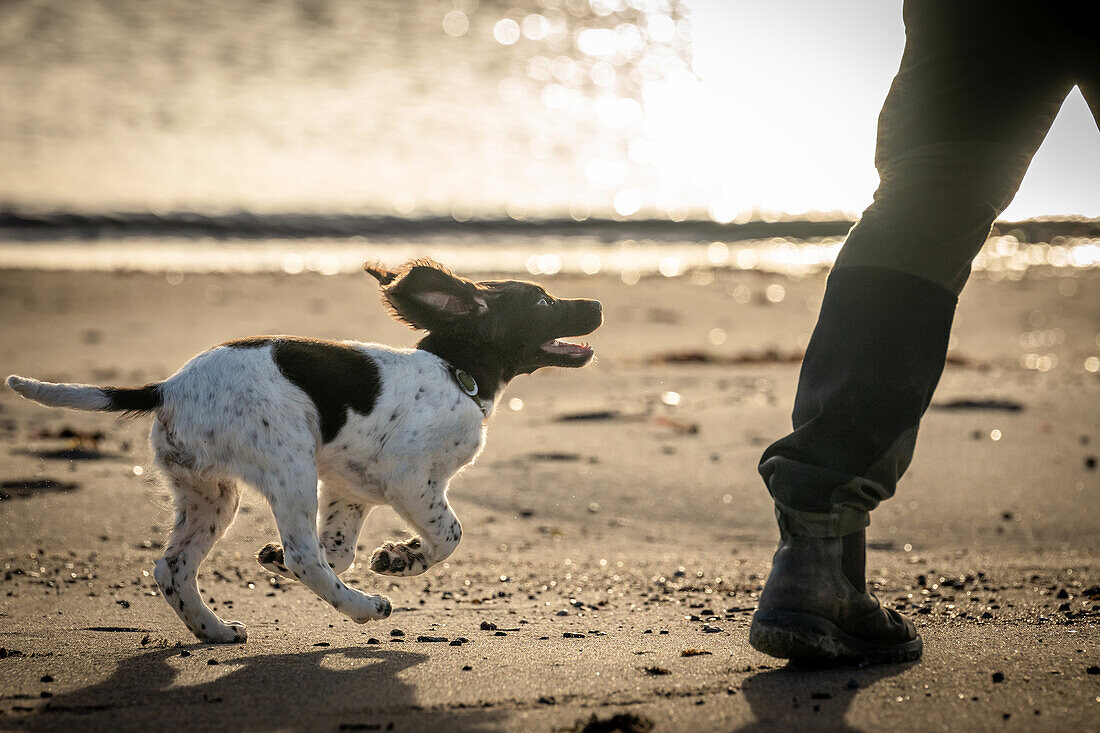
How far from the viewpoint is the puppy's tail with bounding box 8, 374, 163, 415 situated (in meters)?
3.48

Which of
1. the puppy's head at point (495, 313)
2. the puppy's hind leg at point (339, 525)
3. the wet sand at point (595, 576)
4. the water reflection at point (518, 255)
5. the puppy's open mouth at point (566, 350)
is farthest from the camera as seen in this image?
the water reflection at point (518, 255)

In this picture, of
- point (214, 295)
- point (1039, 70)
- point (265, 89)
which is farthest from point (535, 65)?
point (1039, 70)

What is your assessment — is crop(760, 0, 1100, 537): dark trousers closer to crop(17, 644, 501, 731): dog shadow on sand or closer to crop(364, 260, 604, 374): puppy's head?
crop(17, 644, 501, 731): dog shadow on sand

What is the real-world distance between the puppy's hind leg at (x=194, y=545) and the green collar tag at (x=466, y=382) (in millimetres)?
937

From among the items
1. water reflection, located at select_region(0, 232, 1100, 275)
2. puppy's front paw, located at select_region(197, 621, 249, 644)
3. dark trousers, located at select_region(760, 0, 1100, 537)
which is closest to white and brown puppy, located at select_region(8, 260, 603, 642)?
puppy's front paw, located at select_region(197, 621, 249, 644)

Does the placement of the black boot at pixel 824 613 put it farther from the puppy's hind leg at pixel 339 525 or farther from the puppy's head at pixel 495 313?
the puppy's head at pixel 495 313

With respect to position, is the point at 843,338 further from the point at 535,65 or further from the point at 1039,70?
the point at 535,65

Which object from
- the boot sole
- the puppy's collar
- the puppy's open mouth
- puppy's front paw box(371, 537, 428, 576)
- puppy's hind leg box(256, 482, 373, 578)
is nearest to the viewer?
the boot sole

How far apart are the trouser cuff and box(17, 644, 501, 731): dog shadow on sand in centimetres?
93

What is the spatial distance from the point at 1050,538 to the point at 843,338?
2.49m

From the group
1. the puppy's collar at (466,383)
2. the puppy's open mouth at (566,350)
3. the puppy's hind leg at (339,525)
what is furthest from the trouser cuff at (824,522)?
the puppy's open mouth at (566,350)

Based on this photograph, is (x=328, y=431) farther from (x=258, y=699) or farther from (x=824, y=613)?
(x=824, y=613)

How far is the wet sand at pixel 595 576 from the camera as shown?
8.60 ft

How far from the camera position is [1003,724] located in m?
2.41
